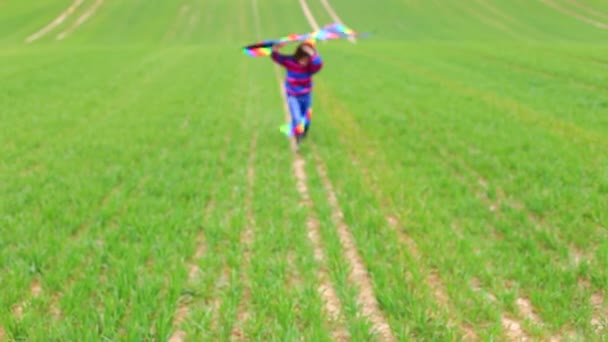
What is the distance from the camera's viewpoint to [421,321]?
2.96m

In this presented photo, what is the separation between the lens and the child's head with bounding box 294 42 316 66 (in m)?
7.18

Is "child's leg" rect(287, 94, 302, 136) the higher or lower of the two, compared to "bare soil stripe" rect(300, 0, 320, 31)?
higher

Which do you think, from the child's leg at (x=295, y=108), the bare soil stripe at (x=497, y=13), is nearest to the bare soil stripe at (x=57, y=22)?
the child's leg at (x=295, y=108)

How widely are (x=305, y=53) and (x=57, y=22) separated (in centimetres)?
5912

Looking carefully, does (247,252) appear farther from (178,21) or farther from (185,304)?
(178,21)

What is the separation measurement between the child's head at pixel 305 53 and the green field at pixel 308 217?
158 cm

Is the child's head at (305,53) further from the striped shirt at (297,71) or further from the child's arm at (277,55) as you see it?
the child's arm at (277,55)

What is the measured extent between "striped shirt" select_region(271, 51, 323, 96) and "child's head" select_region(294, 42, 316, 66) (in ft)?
0.20

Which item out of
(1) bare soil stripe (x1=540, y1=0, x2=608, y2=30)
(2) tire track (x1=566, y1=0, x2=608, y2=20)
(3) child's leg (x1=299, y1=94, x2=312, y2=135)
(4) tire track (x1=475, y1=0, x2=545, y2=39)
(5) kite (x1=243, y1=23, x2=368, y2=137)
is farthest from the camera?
(2) tire track (x1=566, y1=0, x2=608, y2=20)

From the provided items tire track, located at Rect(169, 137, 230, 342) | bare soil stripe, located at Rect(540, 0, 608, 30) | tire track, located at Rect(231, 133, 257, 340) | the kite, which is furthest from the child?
bare soil stripe, located at Rect(540, 0, 608, 30)

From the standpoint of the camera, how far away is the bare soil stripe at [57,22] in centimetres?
4744

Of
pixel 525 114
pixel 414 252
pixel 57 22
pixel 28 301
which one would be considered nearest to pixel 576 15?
pixel 525 114

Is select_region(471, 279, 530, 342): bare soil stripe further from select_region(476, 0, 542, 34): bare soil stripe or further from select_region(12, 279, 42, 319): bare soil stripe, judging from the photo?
select_region(476, 0, 542, 34): bare soil stripe

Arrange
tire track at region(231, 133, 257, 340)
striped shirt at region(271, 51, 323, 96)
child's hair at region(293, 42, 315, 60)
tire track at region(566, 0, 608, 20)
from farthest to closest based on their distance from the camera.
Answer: tire track at region(566, 0, 608, 20) → striped shirt at region(271, 51, 323, 96) → child's hair at region(293, 42, 315, 60) → tire track at region(231, 133, 257, 340)
